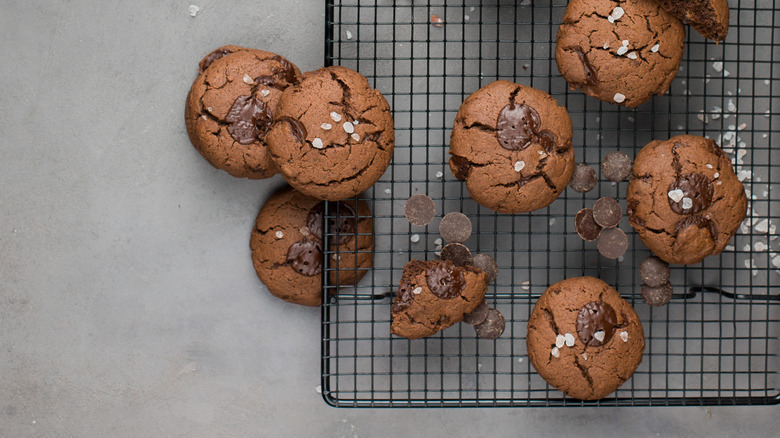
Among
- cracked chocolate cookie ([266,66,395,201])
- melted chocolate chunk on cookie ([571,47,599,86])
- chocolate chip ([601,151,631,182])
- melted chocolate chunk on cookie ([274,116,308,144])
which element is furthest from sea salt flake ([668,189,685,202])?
melted chocolate chunk on cookie ([274,116,308,144])

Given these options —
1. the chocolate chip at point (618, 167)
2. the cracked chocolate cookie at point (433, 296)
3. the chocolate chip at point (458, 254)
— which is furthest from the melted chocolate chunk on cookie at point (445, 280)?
the chocolate chip at point (618, 167)

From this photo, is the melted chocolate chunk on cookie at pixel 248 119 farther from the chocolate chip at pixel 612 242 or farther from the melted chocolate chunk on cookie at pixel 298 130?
the chocolate chip at pixel 612 242

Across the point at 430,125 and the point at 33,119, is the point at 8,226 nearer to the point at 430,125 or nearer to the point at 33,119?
the point at 33,119

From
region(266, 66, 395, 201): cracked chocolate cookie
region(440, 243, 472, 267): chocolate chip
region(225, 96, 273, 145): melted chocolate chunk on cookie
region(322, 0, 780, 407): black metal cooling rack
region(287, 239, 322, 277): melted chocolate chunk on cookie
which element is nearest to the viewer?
region(266, 66, 395, 201): cracked chocolate cookie

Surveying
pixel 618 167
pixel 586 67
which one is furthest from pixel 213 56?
pixel 618 167

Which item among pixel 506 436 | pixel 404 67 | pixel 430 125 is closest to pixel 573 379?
pixel 506 436

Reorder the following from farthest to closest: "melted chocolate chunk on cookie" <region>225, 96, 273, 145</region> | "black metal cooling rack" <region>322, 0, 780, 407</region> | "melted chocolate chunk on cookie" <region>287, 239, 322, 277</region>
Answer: "black metal cooling rack" <region>322, 0, 780, 407</region>, "melted chocolate chunk on cookie" <region>287, 239, 322, 277</region>, "melted chocolate chunk on cookie" <region>225, 96, 273, 145</region>

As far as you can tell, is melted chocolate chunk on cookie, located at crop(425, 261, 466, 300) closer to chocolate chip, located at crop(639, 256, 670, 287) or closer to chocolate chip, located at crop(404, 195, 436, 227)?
chocolate chip, located at crop(404, 195, 436, 227)
